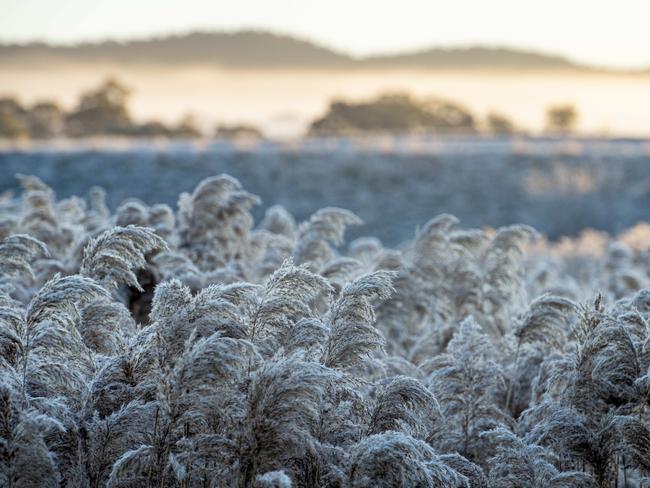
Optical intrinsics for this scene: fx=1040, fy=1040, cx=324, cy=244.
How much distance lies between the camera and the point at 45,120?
284ft

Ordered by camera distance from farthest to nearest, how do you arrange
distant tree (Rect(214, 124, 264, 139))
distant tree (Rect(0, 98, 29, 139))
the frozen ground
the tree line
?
1. distant tree (Rect(214, 124, 264, 139))
2. the tree line
3. distant tree (Rect(0, 98, 29, 139))
4. the frozen ground

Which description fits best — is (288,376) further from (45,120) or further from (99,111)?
(45,120)

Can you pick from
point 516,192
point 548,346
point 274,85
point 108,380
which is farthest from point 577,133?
point 274,85

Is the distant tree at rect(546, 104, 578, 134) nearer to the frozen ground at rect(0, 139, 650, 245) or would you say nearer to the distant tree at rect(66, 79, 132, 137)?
the distant tree at rect(66, 79, 132, 137)

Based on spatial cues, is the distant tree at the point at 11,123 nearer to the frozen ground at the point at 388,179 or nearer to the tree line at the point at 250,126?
the tree line at the point at 250,126

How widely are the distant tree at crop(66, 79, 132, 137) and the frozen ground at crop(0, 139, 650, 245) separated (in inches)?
1609

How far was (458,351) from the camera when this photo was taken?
9477 millimetres

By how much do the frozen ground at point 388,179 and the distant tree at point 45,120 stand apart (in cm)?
4321

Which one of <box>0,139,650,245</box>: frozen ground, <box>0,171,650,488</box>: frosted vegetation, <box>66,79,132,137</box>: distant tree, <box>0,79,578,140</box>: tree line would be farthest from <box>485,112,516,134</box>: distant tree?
<box>0,171,650,488</box>: frosted vegetation

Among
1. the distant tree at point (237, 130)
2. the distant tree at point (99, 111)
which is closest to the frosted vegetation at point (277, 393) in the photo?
→ the distant tree at point (237, 130)

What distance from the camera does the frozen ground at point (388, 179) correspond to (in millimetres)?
40469

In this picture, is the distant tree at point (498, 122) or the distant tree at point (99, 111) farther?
the distant tree at point (498, 122)

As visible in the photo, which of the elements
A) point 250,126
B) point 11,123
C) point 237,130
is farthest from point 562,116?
point 11,123

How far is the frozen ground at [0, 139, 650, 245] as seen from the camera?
4047 centimetres
